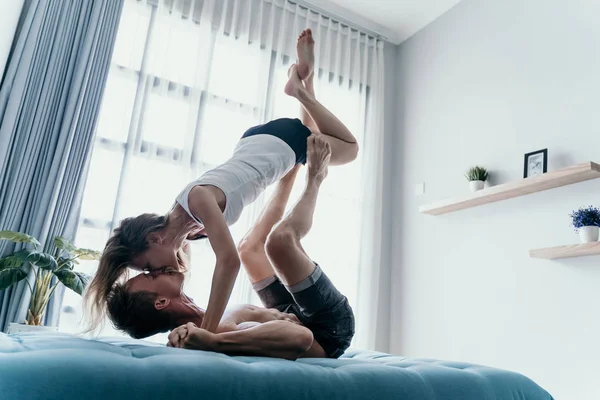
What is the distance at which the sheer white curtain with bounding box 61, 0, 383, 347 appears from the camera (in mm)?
2986

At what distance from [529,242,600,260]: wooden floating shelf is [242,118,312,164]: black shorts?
144 cm

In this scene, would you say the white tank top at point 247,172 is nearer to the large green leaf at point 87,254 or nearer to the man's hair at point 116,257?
the man's hair at point 116,257

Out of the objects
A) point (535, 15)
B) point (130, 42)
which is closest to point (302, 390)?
point (130, 42)

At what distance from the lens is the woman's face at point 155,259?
158 centimetres

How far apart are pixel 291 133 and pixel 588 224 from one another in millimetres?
1572

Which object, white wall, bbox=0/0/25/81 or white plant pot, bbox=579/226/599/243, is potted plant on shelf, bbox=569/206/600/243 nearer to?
white plant pot, bbox=579/226/599/243

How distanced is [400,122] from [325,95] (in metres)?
0.76

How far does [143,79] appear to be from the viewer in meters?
3.08

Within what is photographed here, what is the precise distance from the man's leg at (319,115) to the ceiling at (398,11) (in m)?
1.89

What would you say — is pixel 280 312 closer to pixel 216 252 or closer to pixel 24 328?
pixel 216 252

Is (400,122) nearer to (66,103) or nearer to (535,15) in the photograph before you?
(535,15)

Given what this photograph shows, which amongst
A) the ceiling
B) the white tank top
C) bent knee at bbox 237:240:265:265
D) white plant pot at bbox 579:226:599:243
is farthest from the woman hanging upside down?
the ceiling

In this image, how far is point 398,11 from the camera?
3.96m

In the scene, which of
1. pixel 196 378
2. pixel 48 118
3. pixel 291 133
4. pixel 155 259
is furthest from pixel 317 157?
pixel 48 118
